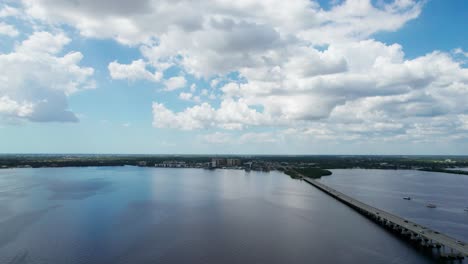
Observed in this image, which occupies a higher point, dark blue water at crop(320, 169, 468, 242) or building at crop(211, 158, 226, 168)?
building at crop(211, 158, 226, 168)

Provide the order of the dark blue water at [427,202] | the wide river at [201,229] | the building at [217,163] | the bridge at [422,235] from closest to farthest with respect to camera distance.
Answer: the bridge at [422,235] → the wide river at [201,229] → the dark blue water at [427,202] → the building at [217,163]

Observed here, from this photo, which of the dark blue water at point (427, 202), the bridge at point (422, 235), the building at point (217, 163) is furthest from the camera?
the building at point (217, 163)

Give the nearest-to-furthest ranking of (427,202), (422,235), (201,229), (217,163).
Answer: (422,235)
(201,229)
(427,202)
(217,163)

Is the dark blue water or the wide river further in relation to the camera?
the dark blue water

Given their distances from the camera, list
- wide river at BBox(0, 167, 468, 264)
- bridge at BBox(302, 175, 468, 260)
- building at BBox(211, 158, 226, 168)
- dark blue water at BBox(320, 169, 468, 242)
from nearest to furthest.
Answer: bridge at BBox(302, 175, 468, 260)
wide river at BBox(0, 167, 468, 264)
dark blue water at BBox(320, 169, 468, 242)
building at BBox(211, 158, 226, 168)

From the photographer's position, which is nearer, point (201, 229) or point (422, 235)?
point (422, 235)

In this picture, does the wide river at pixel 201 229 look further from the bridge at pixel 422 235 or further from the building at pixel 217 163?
the building at pixel 217 163

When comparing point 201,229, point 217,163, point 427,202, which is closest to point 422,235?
point 201,229

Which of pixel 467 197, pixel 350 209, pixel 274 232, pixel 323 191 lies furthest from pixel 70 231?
pixel 467 197

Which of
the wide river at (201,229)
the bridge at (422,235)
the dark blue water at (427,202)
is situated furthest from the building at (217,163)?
the bridge at (422,235)

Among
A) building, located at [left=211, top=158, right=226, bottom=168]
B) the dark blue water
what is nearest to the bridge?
the dark blue water

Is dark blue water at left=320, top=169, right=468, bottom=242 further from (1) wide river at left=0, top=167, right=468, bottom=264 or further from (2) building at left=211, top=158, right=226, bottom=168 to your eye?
(2) building at left=211, top=158, right=226, bottom=168

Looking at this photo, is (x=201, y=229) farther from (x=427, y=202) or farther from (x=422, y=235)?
(x=427, y=202)
